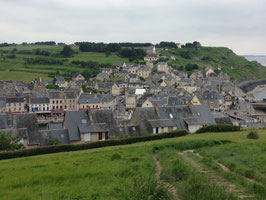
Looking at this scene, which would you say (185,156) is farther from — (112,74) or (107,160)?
(112,74)

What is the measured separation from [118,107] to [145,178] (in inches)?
2575

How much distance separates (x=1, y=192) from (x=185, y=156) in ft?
35.2

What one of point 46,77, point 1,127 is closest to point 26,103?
point 46,77

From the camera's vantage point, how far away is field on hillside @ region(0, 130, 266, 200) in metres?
9.34

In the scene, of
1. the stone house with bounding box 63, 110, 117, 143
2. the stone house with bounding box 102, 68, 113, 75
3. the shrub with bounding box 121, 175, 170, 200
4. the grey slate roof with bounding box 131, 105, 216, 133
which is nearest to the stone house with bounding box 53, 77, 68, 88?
the stone house with bounding box 102, 68, 113, 75

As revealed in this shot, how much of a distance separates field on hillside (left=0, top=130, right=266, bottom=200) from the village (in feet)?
45.7

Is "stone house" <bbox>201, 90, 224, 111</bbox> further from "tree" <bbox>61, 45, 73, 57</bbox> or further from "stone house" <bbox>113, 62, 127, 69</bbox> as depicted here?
"tree" <bbox>61, 45, 73, 57</bbox>

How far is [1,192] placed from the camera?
34.4ft

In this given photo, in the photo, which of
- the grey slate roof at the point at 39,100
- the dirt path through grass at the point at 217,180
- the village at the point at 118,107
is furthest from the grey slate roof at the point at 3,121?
the grey slate roof at the point at 39,100

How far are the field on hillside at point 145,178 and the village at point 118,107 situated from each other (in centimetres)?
1394

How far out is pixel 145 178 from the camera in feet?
33.6

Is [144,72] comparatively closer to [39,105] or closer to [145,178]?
[39,105]

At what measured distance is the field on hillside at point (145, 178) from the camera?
9.34m

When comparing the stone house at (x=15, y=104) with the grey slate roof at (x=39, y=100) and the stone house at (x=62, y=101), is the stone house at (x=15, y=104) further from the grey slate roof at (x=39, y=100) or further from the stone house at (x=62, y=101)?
the stone house at (x=62, y=101)
